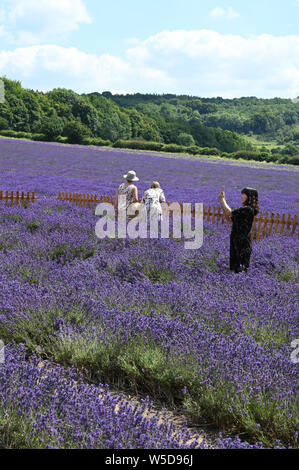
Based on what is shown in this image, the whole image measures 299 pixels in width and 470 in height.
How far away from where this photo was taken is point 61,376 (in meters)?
3.01

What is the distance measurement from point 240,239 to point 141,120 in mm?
83602

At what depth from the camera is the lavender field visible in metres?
2.42

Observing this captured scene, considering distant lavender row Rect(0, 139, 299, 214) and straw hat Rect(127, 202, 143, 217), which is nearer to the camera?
straw hat Rect(127, 202, 143, 217)

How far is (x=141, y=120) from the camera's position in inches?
3418

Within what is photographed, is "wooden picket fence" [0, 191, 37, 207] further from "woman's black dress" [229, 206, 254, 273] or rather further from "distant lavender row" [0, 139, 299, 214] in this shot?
"woman's black dress" [229, 206, 254, 273]

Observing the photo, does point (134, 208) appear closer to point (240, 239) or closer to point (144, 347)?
point (240, 239)

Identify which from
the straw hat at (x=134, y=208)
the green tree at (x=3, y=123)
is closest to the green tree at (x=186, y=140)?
the green tree at (x=3, y=123)

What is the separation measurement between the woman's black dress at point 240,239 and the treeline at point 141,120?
4397cm

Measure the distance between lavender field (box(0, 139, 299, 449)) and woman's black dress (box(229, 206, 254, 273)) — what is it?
0.23 metres

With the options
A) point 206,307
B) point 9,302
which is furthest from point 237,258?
point 9,302

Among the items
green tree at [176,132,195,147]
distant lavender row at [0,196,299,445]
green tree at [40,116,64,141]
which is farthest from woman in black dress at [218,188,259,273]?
green tree at [176,132,195,147]

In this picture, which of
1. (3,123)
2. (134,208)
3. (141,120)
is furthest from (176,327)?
(141,120)

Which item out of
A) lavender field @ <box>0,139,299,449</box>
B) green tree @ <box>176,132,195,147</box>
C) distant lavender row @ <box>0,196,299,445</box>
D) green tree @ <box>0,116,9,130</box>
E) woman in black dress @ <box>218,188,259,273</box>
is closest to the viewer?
lavender field @ <box>0,139,299,449</box>
